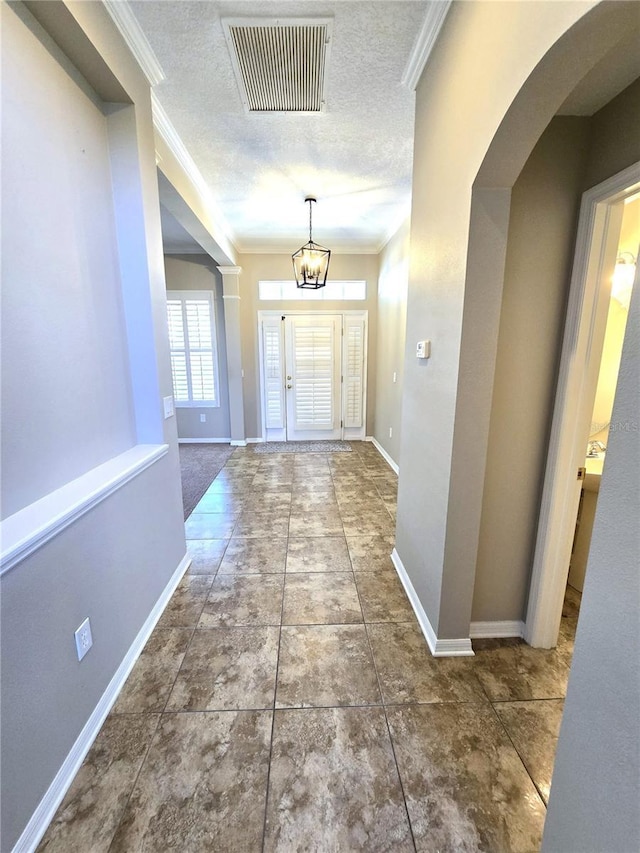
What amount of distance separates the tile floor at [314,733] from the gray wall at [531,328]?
16.8 inches

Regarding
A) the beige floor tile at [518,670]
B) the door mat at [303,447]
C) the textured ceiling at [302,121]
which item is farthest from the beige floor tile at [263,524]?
the textured ceiling at [302,121]

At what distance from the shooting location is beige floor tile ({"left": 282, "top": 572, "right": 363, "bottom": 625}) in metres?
1.85

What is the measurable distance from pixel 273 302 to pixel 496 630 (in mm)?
4759

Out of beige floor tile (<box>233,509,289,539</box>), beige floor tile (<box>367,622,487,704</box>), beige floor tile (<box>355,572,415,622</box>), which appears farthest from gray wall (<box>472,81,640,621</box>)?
beige floor tile (<box>233,509,289,539</box>)

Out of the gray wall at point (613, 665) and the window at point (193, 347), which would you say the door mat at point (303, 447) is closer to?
the window at point (193, 347)

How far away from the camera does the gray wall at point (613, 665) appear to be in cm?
58

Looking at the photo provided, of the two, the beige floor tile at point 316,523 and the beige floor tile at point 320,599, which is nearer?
the beige floor tile at point 320,599

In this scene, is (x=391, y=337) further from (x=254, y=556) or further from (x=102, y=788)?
(x=102, y=788)

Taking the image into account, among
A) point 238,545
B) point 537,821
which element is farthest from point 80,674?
point 537,821

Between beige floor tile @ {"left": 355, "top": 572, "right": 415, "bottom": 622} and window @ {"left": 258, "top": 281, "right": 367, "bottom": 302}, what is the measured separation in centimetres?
411

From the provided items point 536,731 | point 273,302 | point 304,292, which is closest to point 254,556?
point 536,731

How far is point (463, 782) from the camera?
3.69 ft

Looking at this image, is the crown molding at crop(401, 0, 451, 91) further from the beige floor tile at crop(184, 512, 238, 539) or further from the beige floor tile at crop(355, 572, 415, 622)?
the beige floor tile at crop(184, 512, 238, 539)

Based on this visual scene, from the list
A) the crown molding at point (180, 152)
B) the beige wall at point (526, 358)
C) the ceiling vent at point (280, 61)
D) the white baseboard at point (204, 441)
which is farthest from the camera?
the white baseboard at point (204, 441)
